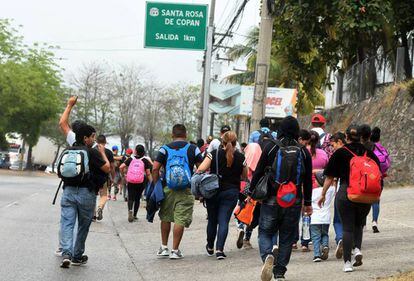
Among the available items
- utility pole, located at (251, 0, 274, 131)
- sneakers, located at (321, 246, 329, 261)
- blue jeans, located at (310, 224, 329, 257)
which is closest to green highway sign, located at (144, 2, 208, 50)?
utility pole, located at (251, 0, 274, 131)

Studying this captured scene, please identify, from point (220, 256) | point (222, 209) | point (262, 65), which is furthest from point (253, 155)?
point (262, 65)

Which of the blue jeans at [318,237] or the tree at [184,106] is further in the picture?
the tree at [184,106]

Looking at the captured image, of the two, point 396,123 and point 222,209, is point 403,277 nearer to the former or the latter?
point 222,209

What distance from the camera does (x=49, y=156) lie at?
81.7 meters

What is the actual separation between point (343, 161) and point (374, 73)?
17.8 m

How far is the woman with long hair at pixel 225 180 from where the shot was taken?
11445mm

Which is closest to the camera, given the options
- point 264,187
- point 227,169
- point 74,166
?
point 264,187

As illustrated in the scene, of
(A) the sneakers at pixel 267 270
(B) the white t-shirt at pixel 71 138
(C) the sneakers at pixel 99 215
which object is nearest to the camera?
(A) the sneakers at pixel 267 270

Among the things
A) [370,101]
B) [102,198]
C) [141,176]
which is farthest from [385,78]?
[102,198]

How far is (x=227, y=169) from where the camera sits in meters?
11.5

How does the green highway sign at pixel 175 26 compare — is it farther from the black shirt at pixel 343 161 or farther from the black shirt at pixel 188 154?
the black shirt at pixel 343 161

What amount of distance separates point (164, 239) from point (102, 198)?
14.8ft

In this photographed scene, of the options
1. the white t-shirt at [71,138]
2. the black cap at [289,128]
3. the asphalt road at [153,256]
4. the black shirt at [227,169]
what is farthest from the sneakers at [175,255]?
the black cap at [289,128]

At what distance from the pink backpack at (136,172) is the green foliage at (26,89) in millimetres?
39475
